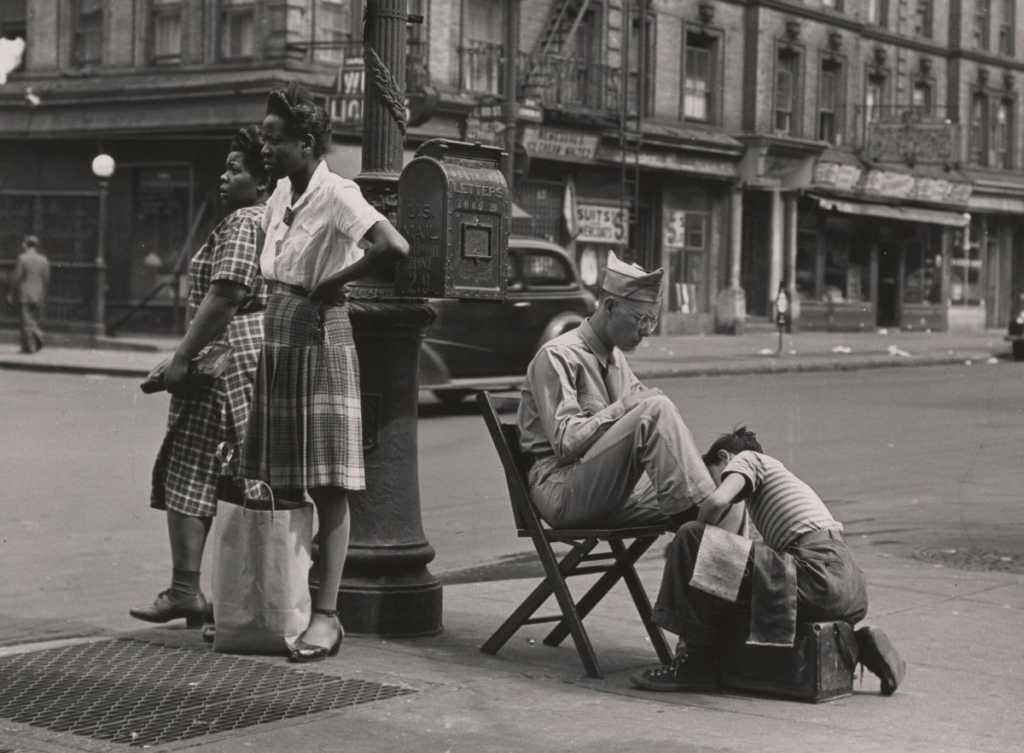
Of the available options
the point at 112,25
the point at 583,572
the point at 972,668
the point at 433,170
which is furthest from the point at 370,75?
the point at 112,25

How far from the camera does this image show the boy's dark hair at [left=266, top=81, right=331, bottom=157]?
6.45 meters

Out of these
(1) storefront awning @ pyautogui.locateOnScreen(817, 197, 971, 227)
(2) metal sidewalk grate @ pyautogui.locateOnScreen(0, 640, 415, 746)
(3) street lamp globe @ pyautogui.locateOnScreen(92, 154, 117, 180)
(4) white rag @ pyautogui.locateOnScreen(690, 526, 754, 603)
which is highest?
(1) storefront awning @ pyautogui.locateOnScreen(817, 197, 971, 227)

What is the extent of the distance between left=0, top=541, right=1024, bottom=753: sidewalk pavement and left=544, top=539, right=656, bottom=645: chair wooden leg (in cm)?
7

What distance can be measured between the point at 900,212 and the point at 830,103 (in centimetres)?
352

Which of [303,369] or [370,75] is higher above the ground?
[370,75]

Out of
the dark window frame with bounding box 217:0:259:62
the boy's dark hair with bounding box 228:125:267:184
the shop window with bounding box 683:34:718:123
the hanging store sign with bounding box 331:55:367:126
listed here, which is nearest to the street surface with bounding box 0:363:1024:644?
the boy's dark hair with bounding box 228:125:267:184

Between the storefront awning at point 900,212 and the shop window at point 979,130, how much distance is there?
2.84 m

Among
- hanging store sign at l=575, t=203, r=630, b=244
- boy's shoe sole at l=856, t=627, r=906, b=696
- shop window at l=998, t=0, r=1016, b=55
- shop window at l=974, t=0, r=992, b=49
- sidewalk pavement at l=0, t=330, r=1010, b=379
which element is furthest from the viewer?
shop window at l=998, t=0, r=1016, b=55

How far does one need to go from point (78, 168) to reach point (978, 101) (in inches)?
1193

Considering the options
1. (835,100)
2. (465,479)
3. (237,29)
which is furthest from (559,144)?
(465,479)

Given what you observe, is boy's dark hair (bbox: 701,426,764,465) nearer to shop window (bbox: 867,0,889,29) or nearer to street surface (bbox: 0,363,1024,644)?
street surface (bbox: 0,363,1024,644)

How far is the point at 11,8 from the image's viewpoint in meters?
32.5

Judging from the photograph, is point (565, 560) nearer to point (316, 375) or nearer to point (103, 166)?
point (316, 375)

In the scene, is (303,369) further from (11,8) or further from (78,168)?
(11,8)
